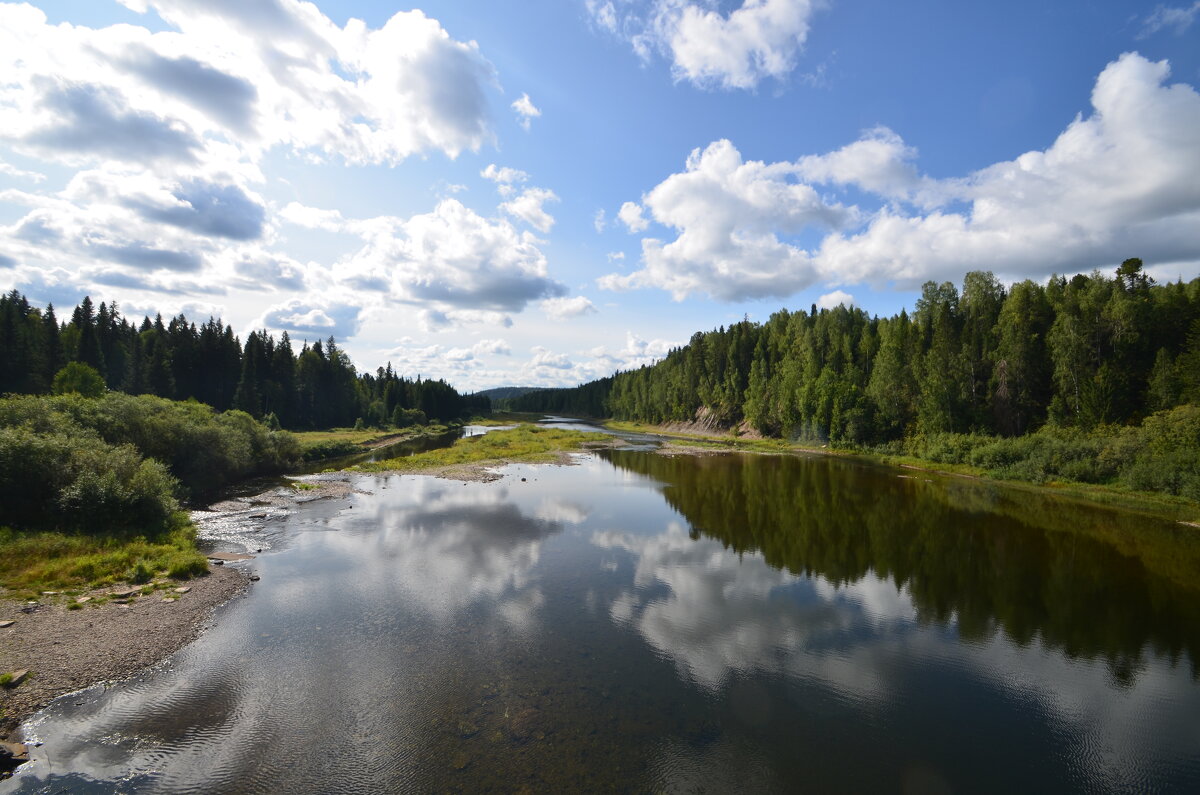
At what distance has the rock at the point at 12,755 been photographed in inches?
404

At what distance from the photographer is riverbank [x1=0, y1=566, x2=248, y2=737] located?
12797mm

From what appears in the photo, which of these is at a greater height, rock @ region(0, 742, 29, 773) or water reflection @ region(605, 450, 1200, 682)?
water reflection @ region(605, 450, 1200, 682)

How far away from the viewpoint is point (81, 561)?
19.5 meters

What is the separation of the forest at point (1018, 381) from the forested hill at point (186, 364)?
87453mm

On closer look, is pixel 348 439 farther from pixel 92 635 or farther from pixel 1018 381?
pixel 1018 381

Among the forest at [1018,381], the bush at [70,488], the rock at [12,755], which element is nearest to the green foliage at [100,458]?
the bush at [70,488]

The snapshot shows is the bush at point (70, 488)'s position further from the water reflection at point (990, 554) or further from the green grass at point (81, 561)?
the water reflection at point (990, 554)

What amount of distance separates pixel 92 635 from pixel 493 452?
52876 mm

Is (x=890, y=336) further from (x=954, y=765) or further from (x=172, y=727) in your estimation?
(x=172, y=727)

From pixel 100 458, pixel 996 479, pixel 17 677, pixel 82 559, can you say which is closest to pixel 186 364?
pixel 100 458

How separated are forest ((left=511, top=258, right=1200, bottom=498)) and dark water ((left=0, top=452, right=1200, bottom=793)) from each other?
725 inches

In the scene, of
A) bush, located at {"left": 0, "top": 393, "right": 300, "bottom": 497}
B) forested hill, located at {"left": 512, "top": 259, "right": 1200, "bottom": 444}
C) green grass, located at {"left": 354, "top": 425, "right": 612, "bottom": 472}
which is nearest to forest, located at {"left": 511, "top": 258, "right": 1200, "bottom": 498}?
forested hill, located at {"left": 512, "top": 259, "right": 1200, "bottom": 444}

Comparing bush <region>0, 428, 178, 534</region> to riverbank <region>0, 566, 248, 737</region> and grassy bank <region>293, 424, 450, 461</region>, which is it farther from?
grassy bank <region>293, 424, 450, 461</region>

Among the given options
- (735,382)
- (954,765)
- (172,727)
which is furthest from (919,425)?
(172,727)
